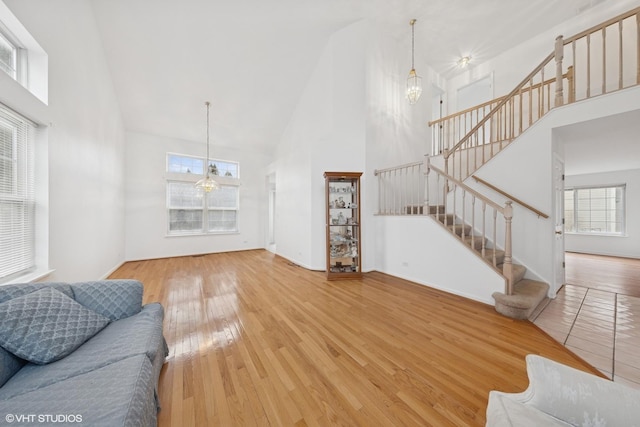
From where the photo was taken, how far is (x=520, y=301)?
239 cm

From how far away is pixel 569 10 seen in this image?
4.40 m

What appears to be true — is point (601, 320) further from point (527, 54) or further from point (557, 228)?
point (527, 54)

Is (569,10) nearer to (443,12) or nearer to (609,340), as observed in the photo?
(443,12)

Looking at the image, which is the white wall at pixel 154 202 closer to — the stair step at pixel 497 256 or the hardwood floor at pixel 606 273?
the stair step at pixel 497 256

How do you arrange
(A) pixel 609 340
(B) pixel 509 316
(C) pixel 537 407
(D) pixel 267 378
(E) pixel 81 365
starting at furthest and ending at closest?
(B) pixel 509 316 < (A) pixel 609 340 < (D) pixel 267 378 < (E) pixel 81 365 < (C) pixel 537 407

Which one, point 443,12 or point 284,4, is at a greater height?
point 443,12

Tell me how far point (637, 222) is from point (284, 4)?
9684mm

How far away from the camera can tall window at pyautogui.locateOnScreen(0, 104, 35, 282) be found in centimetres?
186

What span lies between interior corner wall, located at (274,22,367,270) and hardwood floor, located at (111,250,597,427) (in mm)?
1675

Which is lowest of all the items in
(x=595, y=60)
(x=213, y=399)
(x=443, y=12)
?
(x=213, y=399)

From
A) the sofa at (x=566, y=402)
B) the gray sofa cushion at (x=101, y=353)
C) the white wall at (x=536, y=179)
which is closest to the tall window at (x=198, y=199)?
the gray sofa cushion at (x=101, y=353)

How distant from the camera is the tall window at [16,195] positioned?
186cm

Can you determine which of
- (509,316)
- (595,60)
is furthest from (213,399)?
(595,60)

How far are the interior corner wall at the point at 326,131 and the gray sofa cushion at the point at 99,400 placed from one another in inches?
142
